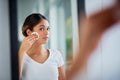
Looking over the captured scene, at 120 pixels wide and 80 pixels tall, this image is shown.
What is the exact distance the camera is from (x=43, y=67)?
890 millimetres

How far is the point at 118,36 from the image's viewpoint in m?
0.90

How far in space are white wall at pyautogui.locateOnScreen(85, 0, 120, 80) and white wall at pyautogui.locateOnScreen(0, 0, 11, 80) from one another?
0.30 meters

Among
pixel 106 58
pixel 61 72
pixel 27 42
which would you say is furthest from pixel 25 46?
→ pixel 106 58

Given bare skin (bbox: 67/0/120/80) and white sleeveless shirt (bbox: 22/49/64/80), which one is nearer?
bare skin (bbox: 67/0/120/80)

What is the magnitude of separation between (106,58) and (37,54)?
0.84 ft

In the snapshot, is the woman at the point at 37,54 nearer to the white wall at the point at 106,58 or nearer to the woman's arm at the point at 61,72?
the woman's arm at the point at 61,72

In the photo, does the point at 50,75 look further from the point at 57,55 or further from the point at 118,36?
the point at 118,36

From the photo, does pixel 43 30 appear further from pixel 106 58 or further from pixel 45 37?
pixel 106 58

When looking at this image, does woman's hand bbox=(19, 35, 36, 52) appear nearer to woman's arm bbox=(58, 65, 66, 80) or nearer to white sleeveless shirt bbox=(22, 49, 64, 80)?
white sleeveless shirt bbox=(22, 49, 64, 80)

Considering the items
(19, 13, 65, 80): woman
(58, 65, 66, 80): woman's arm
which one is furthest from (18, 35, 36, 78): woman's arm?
(58, 65, 66, 80): woman's arm

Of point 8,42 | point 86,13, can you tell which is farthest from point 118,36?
point 8,42

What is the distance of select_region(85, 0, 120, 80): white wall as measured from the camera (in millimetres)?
890

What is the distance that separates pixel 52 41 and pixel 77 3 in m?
0.17

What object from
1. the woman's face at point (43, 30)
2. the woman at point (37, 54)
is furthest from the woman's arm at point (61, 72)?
the woman's face at point (43, 30)
